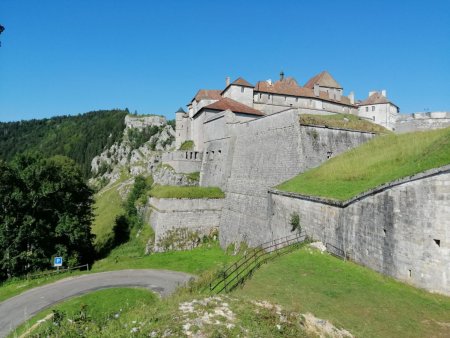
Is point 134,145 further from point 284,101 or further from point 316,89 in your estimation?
point 316,89

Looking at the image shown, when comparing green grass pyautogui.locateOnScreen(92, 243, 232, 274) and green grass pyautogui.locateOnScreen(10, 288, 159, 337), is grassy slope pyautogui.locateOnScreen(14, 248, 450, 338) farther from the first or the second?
green grass pyautogui.locateOnScreen(92, 243, 232, 274)

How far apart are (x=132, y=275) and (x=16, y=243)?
915 centimetres

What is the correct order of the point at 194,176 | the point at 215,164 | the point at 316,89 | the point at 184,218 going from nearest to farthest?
the point at 184,218 < the point at 215,164 < the point at 194,176 < the point at 316,89

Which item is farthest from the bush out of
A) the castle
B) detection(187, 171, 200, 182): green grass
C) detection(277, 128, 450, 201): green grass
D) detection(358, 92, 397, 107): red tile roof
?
detection(358, 92, 397, 107): red tile roof

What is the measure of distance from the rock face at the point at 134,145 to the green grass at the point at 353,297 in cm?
8930

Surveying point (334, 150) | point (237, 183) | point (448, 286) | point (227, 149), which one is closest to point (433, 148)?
point (448, 286)

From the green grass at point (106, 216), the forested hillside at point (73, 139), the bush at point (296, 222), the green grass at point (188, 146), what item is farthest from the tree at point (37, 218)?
the forested hillside at point (73, 139)

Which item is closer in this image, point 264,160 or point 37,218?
point 37,218

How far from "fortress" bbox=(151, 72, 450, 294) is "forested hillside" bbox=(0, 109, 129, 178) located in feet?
210

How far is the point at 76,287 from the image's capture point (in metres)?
21.0

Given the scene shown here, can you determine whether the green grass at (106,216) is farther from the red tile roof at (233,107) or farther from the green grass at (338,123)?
the green grass at (338,123)

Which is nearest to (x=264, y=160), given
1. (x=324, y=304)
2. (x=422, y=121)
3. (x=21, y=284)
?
(x=324, y=304)

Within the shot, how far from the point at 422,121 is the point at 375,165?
818 inches

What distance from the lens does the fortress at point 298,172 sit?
11.4 metres
